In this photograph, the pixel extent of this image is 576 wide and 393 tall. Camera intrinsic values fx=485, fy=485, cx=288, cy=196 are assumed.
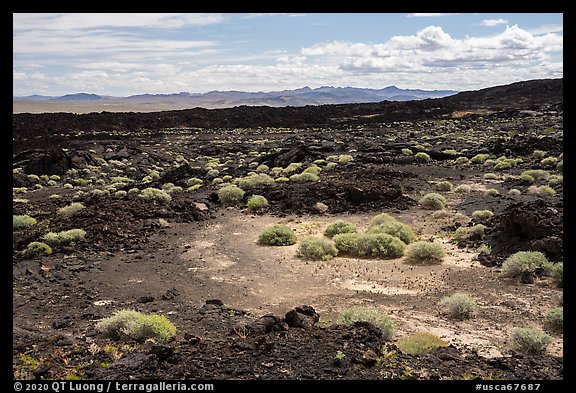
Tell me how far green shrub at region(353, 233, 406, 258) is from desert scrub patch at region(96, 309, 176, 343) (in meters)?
7.55

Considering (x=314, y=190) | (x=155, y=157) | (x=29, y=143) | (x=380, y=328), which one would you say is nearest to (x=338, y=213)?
(x=314, y=190)

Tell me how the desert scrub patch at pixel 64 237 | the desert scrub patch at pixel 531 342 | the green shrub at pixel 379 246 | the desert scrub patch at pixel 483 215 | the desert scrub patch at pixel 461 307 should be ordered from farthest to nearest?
the desert scrub patch at pixel 483 215 → the desert scrub patch at pixel 64 237 → the green shrub at pixel 379 246 → the desert scrub patch at pixel 461 307 → the desert scrub patch at pixel 531 342

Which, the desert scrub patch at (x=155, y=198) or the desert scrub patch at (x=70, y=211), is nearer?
the desert scrub patch at (x=70, y=211)

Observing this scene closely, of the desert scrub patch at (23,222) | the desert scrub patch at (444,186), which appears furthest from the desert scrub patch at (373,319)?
the desert scrub patch at (444,186)

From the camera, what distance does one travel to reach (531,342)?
7969mm

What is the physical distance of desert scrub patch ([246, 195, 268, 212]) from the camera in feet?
69.7

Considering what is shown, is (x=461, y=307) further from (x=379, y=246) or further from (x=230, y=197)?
(x=230, y=197)

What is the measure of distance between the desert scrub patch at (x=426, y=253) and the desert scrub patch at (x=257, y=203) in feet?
28.2

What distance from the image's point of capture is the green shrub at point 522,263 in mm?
→ 12070

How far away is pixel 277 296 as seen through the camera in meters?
11.6

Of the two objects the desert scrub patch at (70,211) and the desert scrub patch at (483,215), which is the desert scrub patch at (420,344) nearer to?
the desert scrub patch at (483,215)

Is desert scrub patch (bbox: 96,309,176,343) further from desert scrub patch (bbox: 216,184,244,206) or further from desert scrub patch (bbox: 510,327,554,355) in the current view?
desert scrub patch (bbox: 216,184,244,206)

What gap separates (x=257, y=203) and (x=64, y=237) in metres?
8.18

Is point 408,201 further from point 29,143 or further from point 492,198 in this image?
point 29,143
